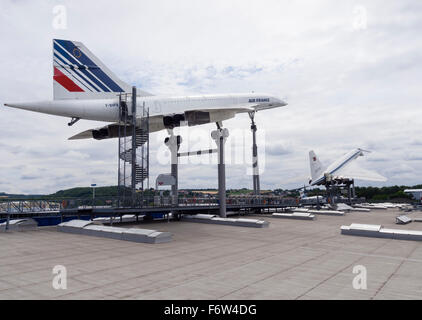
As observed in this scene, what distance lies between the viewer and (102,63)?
25.7 meters

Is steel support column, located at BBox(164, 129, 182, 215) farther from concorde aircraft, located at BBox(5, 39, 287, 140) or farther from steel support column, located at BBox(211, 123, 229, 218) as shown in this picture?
steel support column, located at BBox(211, 123, 229, 218)

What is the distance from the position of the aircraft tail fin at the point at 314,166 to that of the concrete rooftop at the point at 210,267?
60.1 meters

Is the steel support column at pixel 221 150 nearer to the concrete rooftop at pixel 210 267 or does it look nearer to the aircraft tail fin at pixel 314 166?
the concrete rooftop at pixel 210 267

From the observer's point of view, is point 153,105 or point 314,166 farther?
point 314,166

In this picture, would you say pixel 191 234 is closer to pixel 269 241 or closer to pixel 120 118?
pixel 269 241

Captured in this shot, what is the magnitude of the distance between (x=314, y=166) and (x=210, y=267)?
70068 millimetres

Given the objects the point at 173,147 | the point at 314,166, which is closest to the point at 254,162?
the point at 173,147

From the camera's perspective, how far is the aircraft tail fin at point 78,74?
23703mm

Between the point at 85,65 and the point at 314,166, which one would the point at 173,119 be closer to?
the point at 85,65

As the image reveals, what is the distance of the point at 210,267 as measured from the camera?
36.3ft

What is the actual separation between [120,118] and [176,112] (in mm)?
4742

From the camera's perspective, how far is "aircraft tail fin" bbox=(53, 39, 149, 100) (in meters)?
23.7

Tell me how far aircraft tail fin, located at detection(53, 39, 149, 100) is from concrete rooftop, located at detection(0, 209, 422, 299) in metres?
10.8
